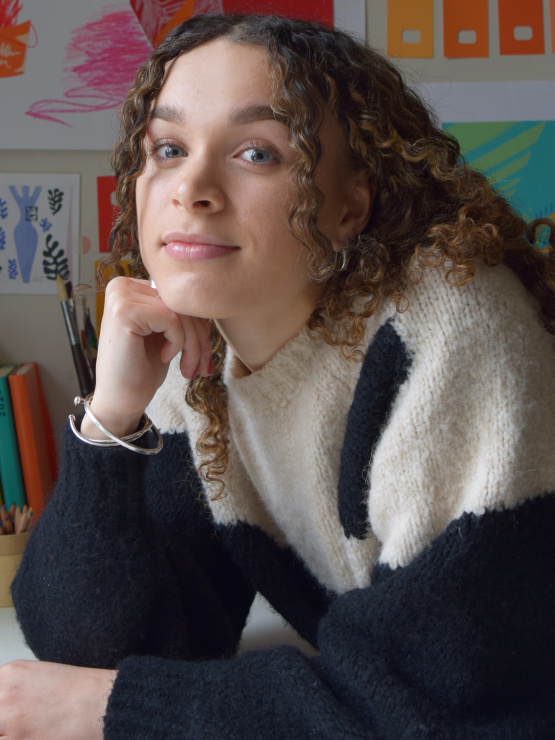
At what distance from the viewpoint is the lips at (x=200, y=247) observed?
0.72m

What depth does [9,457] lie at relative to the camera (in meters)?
1.14

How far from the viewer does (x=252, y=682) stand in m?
0.66

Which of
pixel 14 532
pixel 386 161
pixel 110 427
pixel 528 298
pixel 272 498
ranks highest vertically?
pixel 386 161

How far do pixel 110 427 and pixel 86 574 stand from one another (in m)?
0.15

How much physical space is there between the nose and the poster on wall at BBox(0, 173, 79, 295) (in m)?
0.70

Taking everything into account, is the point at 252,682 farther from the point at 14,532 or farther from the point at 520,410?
the point at 14,532

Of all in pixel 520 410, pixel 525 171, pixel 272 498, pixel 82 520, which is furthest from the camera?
pixel 525 171

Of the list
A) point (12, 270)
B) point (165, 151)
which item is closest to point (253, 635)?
point (165, 151)

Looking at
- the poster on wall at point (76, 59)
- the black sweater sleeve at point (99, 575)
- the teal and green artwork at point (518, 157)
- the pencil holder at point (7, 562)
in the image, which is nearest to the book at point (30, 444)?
the pencil holder at point (7, 562)

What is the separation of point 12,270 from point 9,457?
39 centimetres

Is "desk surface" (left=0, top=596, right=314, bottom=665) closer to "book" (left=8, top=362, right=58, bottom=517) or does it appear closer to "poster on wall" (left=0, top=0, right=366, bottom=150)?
"book" (left=8, top=362, right=58, bottom=517)

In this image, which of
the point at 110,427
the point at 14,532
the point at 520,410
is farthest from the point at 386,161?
the point at 14,532

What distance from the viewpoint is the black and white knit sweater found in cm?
63

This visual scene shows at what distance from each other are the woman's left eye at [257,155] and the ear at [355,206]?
10 centimetres
